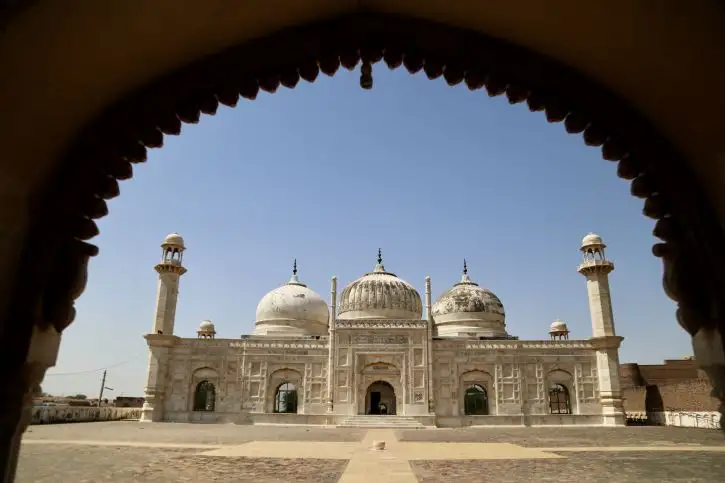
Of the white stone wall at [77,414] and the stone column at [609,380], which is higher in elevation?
the stone column at [609,380]

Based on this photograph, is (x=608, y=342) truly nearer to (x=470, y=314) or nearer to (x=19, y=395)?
(x=470, y=314)

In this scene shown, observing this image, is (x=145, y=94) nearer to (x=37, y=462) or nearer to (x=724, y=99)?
(x=724, y=99)

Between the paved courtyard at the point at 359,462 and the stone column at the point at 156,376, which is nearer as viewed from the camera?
the paved courtyard at the point at 359,462

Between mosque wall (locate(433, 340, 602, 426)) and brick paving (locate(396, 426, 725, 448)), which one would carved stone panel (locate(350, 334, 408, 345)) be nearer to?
mosque wall (locate(433, 340, 602, 426))

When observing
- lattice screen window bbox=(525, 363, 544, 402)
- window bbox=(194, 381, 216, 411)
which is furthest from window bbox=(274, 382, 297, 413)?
lattice screen window bbox=(525, 363, 544, 402)

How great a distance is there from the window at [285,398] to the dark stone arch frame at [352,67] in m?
28.7

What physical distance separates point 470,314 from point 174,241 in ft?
68.2

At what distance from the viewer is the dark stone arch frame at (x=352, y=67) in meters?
3.47

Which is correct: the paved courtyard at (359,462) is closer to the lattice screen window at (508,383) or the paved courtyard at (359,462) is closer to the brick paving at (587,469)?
the brick paving at (587,469)

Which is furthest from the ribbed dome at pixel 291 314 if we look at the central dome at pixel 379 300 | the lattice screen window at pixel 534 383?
the lattice screen window at pixel 534 383

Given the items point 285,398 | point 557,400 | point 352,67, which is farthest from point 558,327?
point 352,67

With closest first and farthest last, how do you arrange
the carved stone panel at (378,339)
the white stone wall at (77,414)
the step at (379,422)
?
1. the white stone wall at (77,414)
2. the step at (379,422)
3. the carved stone panel at (378,339)

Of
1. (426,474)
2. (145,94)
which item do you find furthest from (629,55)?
(426,474)

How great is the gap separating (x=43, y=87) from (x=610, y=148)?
3.80 metres
